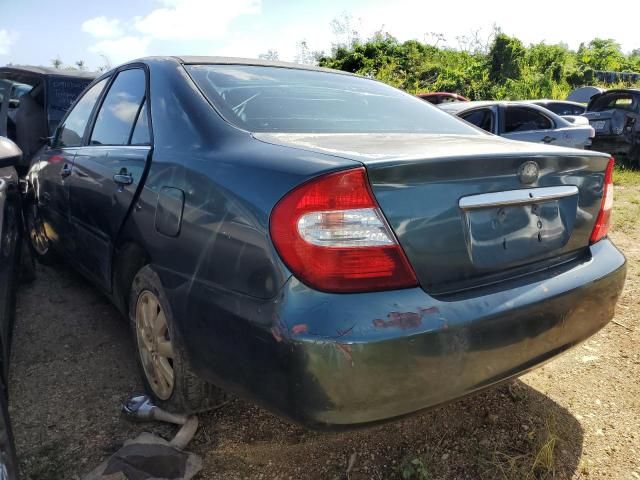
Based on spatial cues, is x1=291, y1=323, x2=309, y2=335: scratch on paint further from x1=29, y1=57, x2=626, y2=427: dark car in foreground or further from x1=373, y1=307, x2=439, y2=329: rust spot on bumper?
x1=373, y1=307, x2=439, y2=329: rust spot on bumper

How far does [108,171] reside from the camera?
8.20 feet

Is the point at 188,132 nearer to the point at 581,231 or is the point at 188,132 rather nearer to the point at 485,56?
the point at 581,231

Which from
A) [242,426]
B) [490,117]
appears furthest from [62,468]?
[490,117]

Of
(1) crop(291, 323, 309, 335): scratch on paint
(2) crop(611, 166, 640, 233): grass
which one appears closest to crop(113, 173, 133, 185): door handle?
(1) crop(291, 323, 309, 335): scratch on paint

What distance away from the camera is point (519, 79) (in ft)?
85.3

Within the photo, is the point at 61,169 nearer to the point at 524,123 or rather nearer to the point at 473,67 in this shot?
the point at 524,123

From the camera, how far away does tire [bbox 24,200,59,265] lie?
3820 millimetres

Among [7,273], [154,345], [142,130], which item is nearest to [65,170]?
[7,273]

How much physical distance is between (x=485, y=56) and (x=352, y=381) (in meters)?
30.9

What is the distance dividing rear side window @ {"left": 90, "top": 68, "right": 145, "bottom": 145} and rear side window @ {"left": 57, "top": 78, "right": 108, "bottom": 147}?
0.22 meters

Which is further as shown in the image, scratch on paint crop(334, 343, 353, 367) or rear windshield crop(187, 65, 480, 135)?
rear windshield crop(187, 65, 480, 135)

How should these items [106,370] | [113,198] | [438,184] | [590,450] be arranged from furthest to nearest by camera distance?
[106,370]
[113,198]
[590,450]
[438,184]

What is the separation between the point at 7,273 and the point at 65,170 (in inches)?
31.1

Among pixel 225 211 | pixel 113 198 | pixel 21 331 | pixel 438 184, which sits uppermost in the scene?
pixel 438 184
